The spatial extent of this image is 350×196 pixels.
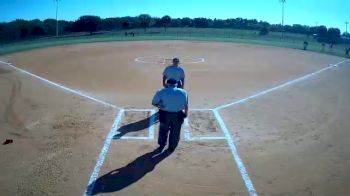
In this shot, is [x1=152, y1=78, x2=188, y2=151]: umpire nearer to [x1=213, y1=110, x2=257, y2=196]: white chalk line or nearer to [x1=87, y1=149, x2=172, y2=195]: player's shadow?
[x1=87, y1=149, x2=172, y2=195]: player's shadow

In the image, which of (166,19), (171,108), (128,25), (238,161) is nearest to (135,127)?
(171,108)

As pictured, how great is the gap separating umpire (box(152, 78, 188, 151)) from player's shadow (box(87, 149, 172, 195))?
0.40 metres

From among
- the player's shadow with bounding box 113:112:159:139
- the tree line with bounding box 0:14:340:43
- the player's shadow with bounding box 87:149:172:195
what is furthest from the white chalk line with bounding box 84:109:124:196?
the tree line with bounding box 0:14:340:43

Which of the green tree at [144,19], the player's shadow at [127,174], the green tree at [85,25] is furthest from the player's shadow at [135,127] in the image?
the green tree at [144,19]

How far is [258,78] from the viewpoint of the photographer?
17.3 meters

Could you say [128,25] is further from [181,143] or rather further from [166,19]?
[181,143]

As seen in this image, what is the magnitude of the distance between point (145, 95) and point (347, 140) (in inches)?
281

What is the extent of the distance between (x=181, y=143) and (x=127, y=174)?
6.23 ft

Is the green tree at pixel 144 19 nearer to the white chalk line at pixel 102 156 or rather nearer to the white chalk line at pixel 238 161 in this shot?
the white chalk line at pixel 102 156

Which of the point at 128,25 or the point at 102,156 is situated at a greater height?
the point at 128,25

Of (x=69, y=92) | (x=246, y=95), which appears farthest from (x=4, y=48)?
(x=246, y=95)

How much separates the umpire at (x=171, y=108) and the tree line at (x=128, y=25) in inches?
2234

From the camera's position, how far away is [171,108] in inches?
282

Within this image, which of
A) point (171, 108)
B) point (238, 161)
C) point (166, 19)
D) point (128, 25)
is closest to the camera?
point (238, 161)
